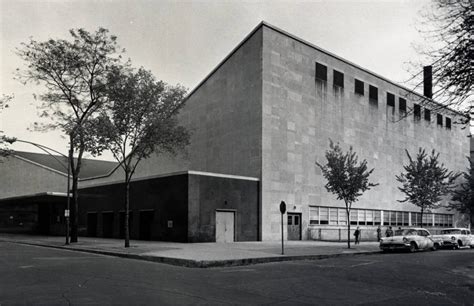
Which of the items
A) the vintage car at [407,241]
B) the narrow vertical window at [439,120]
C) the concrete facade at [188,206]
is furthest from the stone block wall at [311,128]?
the vintage car at [407,241]

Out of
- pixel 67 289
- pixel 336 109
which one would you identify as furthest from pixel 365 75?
pixel 67 289

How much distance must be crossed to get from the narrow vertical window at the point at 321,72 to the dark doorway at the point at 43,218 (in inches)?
1306

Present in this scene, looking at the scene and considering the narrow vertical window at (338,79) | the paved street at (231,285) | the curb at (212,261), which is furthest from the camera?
the narrow vertical window at (338,79)

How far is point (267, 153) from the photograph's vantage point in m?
35.0

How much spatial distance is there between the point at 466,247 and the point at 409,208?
50.4 ft

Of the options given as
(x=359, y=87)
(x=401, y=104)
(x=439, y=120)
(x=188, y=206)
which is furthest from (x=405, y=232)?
(x=439, y=120)

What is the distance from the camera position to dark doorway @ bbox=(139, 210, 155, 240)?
1348 inches

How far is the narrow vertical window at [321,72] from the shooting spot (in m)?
40.3

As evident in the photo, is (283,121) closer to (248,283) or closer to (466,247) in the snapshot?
(466,247)

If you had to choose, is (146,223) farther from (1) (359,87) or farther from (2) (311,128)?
(1) (359,87)

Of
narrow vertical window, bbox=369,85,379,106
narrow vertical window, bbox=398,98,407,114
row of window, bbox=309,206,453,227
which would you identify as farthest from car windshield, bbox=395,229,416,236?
narrow vertical window, bbox=398,98,407,114

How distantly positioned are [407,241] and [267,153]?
12.4 metres

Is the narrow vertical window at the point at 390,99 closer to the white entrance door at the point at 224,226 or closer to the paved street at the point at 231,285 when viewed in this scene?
the white entrance door at the point at 224,226

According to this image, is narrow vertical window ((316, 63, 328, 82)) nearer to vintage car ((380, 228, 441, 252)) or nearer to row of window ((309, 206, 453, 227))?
row of window ((309, 206, 453, 227))
